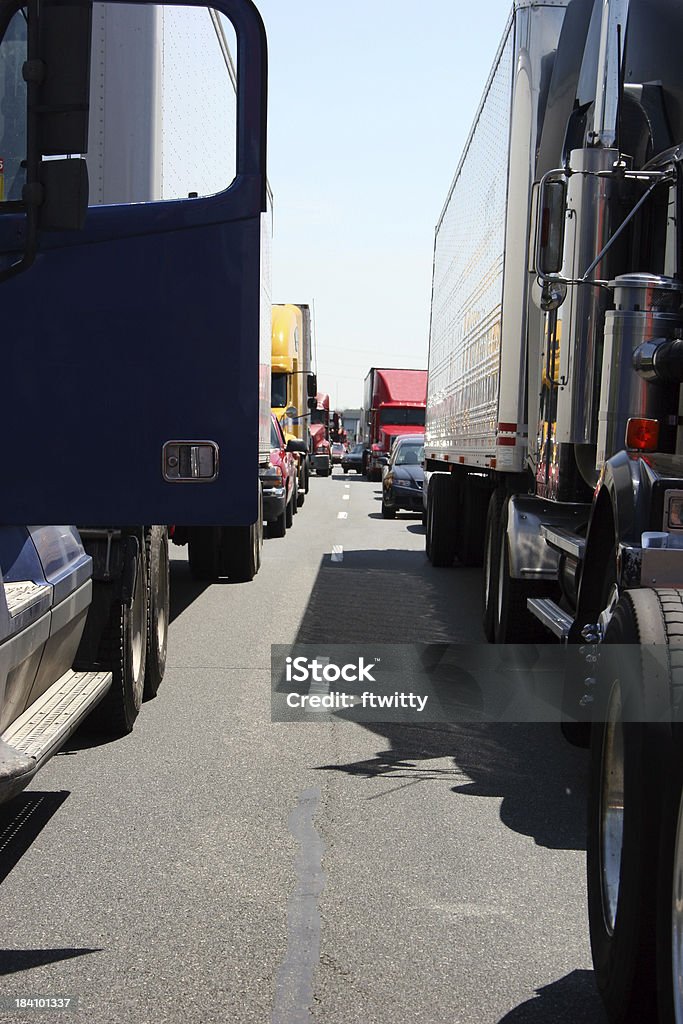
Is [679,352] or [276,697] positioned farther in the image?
[276,697]

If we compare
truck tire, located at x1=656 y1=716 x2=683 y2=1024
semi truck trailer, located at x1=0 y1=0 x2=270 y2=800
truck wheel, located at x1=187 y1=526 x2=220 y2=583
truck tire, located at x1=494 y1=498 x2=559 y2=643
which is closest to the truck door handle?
semi truck trailer, located at x1=0 y1=0 x2=270 y2=800

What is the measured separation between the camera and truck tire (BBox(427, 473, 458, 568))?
15913 mm

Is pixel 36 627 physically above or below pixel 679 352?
below

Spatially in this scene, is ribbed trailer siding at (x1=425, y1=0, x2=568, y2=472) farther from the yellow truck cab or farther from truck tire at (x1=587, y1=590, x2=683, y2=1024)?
the yellow truck cab

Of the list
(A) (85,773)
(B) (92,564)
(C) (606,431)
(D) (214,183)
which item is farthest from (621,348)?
(A) (85,773)

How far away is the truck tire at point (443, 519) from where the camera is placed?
15.9 metres

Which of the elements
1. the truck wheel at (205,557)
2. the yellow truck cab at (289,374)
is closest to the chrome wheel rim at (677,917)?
the truck wheel at (205,557)

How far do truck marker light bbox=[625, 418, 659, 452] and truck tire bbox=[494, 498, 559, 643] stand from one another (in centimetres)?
259

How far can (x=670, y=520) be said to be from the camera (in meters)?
5.39

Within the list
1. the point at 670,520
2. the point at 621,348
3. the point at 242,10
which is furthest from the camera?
the point at 621,348

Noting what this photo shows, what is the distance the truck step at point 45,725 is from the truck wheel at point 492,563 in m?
4.06

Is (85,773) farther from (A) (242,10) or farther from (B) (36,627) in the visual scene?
(A) (242,10)

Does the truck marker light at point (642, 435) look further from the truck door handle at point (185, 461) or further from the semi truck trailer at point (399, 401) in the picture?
the semi truck trailer at point (399, 401)

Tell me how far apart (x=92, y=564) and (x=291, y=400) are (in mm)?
19083
